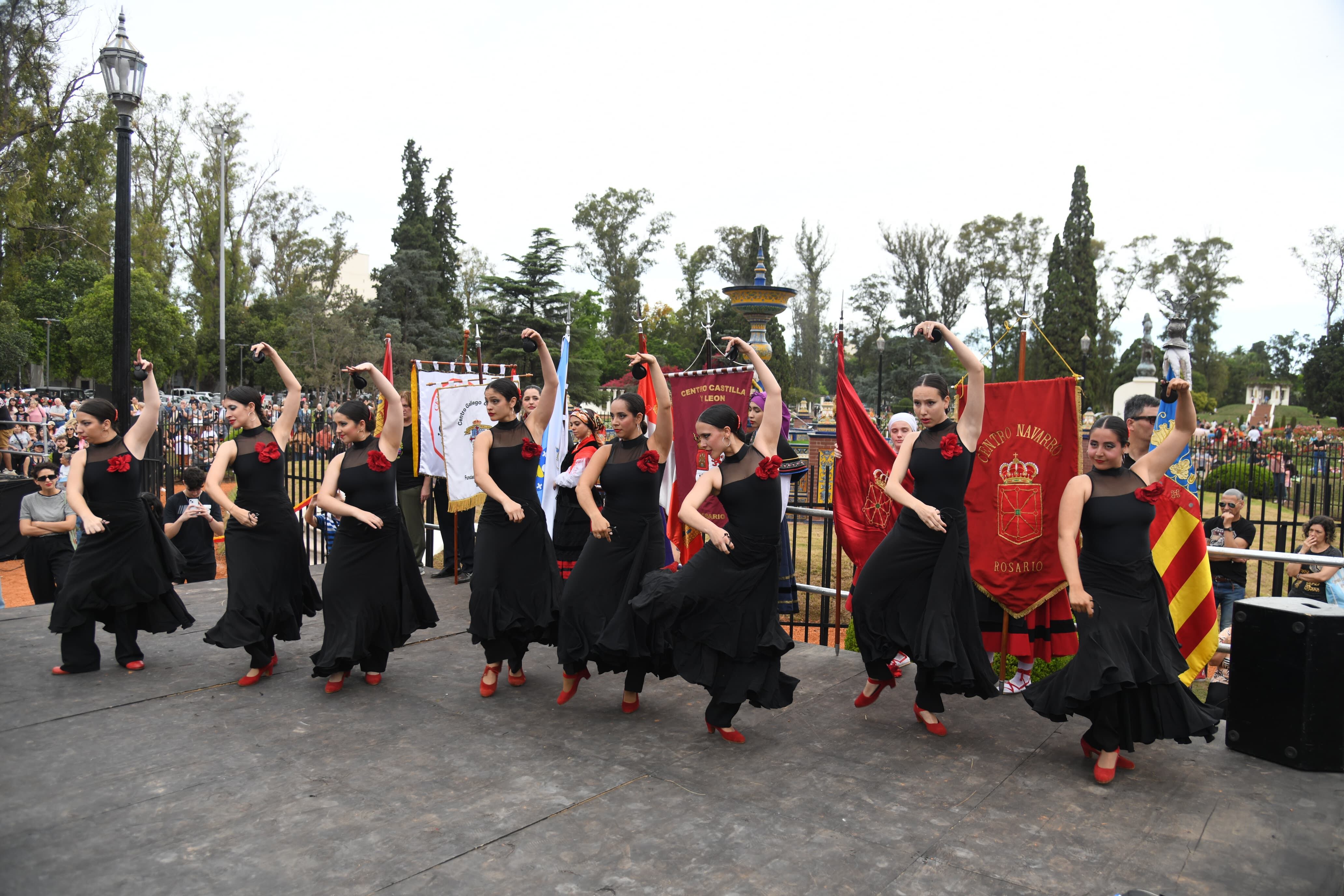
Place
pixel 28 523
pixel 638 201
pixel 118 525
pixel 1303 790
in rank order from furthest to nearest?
pixel 638 201 < pixel 28 523 < pixel 118 525 < pixel 1303 790

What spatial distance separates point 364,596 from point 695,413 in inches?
123

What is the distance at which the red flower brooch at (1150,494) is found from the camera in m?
4.24

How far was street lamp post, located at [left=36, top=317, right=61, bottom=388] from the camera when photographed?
1485 inches

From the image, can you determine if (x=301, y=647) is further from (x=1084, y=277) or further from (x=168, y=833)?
(x=1084, y=277)

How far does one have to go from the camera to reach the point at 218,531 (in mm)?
8125

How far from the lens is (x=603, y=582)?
518 centimetres

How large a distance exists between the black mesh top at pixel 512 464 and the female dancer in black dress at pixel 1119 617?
3027 millimetres

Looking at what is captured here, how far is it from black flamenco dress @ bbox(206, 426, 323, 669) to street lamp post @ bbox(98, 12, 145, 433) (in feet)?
11.3

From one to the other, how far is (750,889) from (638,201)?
2190 inches

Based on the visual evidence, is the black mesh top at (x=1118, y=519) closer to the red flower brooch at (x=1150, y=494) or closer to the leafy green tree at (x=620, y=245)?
the red flower brooch at (x=1150, y=494)

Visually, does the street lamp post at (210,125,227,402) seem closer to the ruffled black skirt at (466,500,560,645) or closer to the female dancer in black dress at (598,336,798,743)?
the ruffled black skirt at (466,500,560,645)

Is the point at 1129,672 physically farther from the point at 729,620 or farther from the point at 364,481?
the point at 364,481

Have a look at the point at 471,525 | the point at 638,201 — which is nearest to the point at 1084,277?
the point at 638,201

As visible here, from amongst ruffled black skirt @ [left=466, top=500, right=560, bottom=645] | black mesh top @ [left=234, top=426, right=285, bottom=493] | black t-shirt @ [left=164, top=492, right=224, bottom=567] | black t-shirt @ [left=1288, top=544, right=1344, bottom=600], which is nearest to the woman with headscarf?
ruffled black skirt @ [left=466, top=500, right=560, bottom=645]
